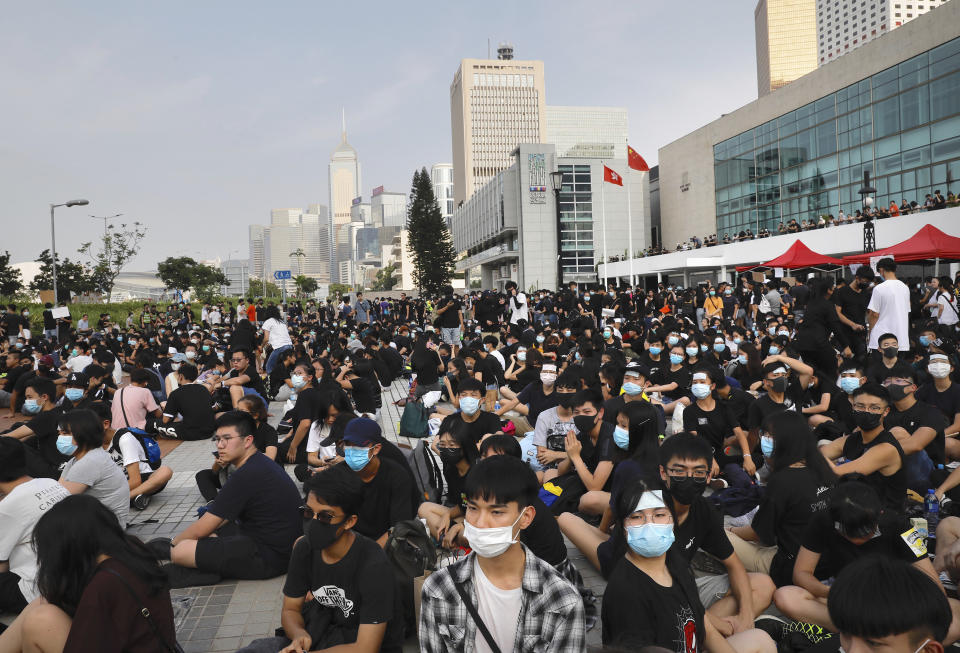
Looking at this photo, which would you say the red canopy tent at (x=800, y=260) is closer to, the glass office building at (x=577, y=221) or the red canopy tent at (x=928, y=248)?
the red canopy tent at (x=928, y=248)

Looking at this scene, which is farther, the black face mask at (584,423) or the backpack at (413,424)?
the backpack at (413,424)

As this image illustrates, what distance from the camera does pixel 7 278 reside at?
123 feet

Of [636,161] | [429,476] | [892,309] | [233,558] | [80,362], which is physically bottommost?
[233,558]

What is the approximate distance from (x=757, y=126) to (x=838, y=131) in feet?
26.9

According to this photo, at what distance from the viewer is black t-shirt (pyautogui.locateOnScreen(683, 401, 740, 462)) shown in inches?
256

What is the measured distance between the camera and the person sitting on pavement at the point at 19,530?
379 centimetres

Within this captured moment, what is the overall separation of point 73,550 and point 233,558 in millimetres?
2037

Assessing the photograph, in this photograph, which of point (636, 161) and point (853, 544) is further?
point (636, 161)

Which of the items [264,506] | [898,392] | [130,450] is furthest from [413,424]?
[898,392]

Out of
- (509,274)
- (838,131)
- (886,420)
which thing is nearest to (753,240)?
(838,131)

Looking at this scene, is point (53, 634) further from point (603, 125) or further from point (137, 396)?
point (603, 125)

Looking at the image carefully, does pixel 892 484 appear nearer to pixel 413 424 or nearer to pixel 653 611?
pixel 653 611

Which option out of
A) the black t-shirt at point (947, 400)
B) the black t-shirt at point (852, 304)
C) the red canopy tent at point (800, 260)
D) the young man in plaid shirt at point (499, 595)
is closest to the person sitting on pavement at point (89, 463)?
the young man in plaid shirt at point (499, 595)

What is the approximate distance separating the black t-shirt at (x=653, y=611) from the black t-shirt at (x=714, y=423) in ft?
12.9
